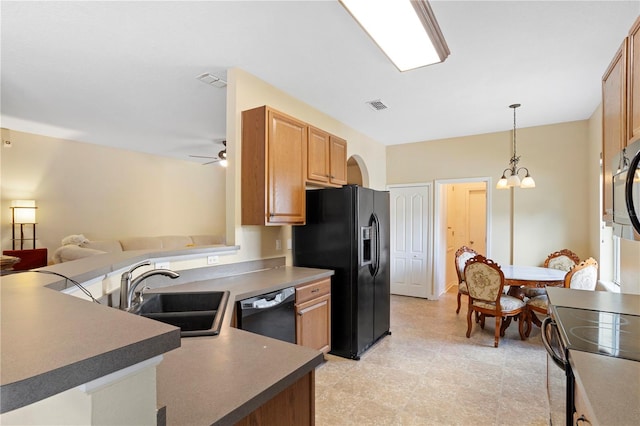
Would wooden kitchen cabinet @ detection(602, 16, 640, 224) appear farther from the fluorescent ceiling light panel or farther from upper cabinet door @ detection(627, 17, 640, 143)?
the fluorescent ceiling light panel

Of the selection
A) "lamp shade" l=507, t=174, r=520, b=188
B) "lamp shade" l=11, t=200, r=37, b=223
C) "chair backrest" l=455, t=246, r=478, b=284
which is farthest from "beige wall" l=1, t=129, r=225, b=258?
"lamp shade" l=507, t=174, r=520, b=188

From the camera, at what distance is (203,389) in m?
0.86

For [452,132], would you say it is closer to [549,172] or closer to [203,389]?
Answer: [549,172]

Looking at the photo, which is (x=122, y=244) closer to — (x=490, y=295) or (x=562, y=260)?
(x=490, y=295)

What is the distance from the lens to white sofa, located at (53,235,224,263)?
4.21 metres

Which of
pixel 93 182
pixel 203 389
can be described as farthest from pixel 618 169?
pixel 93 182

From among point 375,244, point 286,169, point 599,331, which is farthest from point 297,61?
point 599,331

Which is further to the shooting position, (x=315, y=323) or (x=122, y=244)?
(x=122, y=244)

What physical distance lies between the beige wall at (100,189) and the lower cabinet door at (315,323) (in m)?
4.92

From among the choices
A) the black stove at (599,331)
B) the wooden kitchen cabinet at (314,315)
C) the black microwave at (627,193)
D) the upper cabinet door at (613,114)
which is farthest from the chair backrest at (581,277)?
the wooden kitchen cabinet at (314,315)

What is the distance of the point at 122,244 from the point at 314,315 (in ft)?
15.3

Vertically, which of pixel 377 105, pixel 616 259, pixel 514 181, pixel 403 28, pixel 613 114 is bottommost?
pixel 616 259

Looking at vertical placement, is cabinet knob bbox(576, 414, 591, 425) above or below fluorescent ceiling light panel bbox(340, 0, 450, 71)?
below

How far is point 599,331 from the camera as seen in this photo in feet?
4.73
